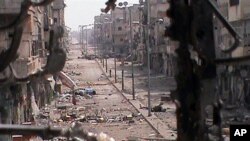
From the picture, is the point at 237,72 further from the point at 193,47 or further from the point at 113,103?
the point at 193,47

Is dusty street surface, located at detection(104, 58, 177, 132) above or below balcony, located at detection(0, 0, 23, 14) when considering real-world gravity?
below

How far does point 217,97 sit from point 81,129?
2.65ft

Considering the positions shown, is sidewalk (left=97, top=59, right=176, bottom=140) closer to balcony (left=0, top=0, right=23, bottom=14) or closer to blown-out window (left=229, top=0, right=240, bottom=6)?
blown-out window (left=229, top=0, right=240, bottom=6)

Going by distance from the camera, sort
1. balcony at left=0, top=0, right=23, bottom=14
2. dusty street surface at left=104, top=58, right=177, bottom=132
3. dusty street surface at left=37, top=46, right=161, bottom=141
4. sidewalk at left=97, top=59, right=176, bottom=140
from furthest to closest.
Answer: dusty street surface at left=104, top=58, right=177, bottom=132, dusty street surface at left=37, top=46, right=161, bottom=141, sidewalk at left=97, top=59, right=176, bottom=140, balcony at left=0, top=0, right=23, bottom=14

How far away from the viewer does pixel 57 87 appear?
152ft

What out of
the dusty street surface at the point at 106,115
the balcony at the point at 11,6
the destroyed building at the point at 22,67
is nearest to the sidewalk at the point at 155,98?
the dusty street surface at the point at 106,115

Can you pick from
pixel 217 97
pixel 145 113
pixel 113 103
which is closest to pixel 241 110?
pixel 145 113

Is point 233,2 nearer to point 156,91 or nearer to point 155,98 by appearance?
point 155,98

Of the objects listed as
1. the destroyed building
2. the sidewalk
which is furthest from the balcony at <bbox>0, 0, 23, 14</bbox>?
the sidewalk

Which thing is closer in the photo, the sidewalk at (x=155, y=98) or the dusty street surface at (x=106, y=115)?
the sidewalk at (x=155, y=98)

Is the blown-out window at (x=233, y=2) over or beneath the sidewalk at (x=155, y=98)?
over

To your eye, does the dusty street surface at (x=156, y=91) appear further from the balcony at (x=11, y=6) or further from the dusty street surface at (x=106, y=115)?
the balcony at (x=11, y=6)

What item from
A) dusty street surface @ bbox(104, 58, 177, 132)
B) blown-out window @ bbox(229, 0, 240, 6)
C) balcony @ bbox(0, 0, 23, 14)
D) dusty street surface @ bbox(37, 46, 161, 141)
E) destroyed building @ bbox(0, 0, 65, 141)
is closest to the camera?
destroyed building @ bbox(0, 0, 65, 141)

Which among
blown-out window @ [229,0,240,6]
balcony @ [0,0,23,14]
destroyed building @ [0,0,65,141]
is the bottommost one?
destroyed building @ [0,0,65,141]
